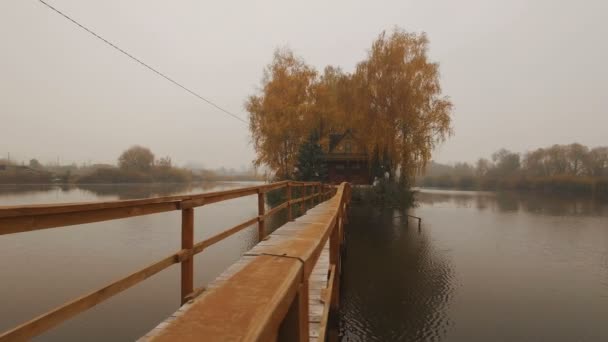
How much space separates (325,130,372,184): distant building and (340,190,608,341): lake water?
1072 cm

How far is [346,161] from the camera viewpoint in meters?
28.1

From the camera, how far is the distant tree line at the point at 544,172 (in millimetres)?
48562

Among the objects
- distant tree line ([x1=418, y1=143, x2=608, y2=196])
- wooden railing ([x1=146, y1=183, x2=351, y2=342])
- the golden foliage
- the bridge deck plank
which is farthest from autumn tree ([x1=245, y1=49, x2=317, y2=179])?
distant tree line ([x1=418, y1=143, x2=608, y2=196])

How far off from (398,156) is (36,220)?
72.5 feet

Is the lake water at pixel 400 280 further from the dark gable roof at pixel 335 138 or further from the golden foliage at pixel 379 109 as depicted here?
the dark gable roof at pixel 335 138

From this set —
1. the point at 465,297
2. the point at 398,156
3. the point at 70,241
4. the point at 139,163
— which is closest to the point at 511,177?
the point at 398,156

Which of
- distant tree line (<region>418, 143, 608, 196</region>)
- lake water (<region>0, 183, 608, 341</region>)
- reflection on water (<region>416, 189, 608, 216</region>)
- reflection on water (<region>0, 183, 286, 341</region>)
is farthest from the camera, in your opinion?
distant tree line (<region>418, 143, 608, 196</region>)

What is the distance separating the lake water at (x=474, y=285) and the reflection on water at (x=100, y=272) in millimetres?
4897

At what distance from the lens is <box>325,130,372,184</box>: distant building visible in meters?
27.3

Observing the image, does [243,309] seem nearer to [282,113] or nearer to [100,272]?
[100,272]

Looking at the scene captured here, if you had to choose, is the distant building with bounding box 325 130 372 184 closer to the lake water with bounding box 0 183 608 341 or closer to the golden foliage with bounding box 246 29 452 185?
the golden foliage with bounding box 246 29 452 185

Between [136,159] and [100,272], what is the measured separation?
6142cm

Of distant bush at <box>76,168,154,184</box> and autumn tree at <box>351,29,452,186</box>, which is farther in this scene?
distant bush at <box>76,168,154,184</box>

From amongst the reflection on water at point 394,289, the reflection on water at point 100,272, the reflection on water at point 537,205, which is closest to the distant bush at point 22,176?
the reflection on water at point 100,272
